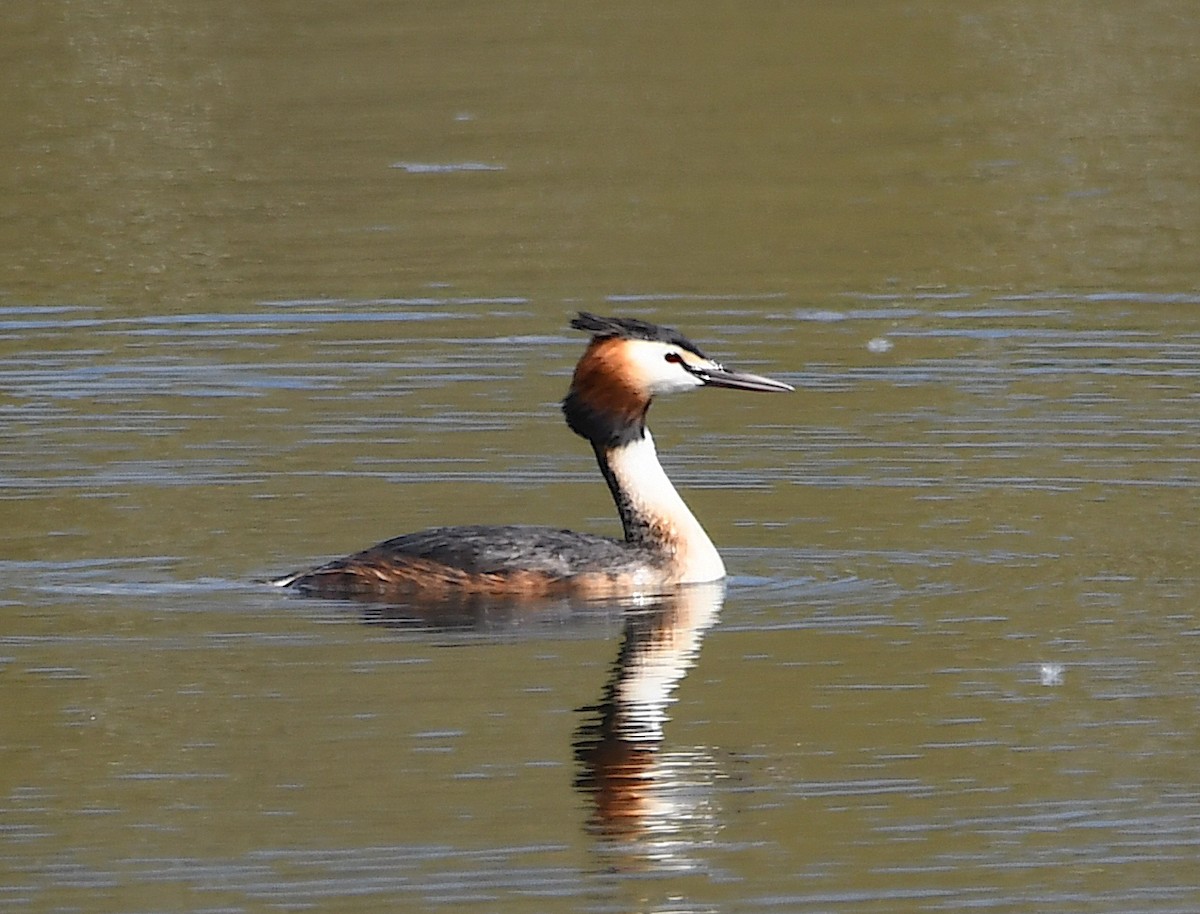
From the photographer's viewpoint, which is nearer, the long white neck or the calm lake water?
the calm lake water

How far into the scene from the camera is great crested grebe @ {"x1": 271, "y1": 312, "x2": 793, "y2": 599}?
1123 centimetres

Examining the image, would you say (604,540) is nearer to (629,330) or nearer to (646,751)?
(629,330)

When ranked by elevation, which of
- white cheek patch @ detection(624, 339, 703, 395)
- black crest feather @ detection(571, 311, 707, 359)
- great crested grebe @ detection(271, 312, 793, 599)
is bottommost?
great crested grebe @ detection(271, 312, 793, 599)

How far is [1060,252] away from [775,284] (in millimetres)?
2076

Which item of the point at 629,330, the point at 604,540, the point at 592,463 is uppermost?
the point at 629,330

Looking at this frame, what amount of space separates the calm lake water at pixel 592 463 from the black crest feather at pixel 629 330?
0.98 metres

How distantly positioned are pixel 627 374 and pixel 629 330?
188 millimetres

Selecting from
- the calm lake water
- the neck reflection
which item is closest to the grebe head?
the calm lake water

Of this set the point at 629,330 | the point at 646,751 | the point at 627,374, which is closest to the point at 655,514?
the point at 627,374

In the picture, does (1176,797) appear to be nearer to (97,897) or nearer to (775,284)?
(97,897)

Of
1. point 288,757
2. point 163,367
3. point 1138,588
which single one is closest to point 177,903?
point 288,757

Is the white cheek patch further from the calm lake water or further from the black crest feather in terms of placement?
the calm lake water

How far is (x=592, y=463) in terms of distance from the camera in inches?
540

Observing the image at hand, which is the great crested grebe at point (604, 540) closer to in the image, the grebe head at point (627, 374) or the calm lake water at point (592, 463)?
the grebe head at point (627, 374)
